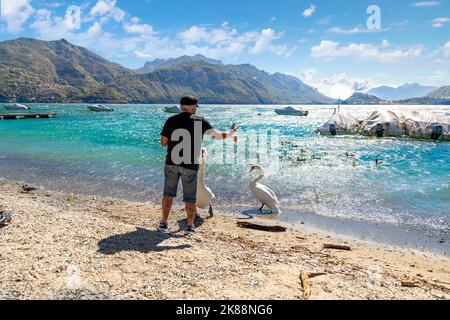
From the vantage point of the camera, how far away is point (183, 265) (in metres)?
6.27

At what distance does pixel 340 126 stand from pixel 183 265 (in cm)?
5341

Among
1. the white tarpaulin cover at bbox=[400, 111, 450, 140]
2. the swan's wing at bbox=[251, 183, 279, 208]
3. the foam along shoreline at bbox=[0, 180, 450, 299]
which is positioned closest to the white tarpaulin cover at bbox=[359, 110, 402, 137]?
the white tarpaulin cover at bbox=[400, 111, 450, 140]

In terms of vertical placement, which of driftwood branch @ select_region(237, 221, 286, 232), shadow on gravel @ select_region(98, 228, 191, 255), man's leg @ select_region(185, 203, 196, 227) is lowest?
driftwood branch @ select_region(237, 221, 286, 232)

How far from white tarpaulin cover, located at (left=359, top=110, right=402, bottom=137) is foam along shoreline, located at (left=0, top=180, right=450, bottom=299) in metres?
45.0

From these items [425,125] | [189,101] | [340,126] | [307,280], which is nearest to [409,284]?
[307,280]

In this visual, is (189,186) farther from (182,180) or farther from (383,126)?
(383,126)

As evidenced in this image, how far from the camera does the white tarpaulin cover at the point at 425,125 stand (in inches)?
1882

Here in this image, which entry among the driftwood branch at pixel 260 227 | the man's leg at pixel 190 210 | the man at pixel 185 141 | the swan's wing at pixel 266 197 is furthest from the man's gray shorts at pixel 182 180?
the swan's wing at pixel 266 197

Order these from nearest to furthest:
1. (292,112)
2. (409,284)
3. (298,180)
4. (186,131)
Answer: (409,284)
(186,131)
(298,180)
(292,112)

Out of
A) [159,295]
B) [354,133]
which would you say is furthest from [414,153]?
[159,295]

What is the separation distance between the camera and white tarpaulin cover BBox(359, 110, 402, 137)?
50.7 metres

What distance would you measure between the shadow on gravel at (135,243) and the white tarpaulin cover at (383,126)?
4907 cm

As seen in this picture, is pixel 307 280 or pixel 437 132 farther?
pixel 437 132

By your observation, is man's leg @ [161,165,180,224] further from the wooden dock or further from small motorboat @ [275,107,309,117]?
small motorboat @ [275,107,309,117]
